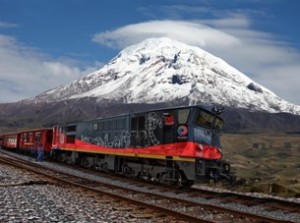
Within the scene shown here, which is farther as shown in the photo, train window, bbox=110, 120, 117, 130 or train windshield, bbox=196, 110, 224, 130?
train window, bbox=110, 120, 117, 130

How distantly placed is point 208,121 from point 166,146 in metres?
2.65

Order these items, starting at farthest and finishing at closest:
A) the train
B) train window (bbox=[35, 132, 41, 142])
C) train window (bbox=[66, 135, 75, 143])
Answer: train window (bbox=[35, 132, 41, 142]) < train window (bbox=[66, 135, 75, 143]) < the train

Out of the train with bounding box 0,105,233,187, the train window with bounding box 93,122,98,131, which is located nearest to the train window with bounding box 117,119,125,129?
the train with bounding box 0,105,233,187

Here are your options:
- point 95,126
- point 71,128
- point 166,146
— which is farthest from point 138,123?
point 71,128

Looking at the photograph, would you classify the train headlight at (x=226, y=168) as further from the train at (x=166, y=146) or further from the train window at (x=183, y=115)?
the train window at (x=183, y=115)

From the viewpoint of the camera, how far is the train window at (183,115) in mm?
25344

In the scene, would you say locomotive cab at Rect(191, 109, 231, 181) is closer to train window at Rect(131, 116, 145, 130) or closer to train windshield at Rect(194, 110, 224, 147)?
train windshield at Rect(194, 110, 224, 147)

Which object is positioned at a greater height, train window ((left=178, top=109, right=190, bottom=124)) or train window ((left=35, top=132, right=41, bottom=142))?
train window ((left=35, top=132, right=41, bottom=142))

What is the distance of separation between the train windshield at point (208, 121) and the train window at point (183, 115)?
60cm

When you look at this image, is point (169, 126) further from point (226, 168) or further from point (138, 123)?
point (226, 168)

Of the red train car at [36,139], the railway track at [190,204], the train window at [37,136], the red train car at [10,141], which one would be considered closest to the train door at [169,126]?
the railway track at [190,204]

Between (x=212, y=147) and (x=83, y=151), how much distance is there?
15.5 meters

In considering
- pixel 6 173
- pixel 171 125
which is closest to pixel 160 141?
pixel 171 125

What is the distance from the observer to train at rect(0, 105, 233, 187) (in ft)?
80.9
